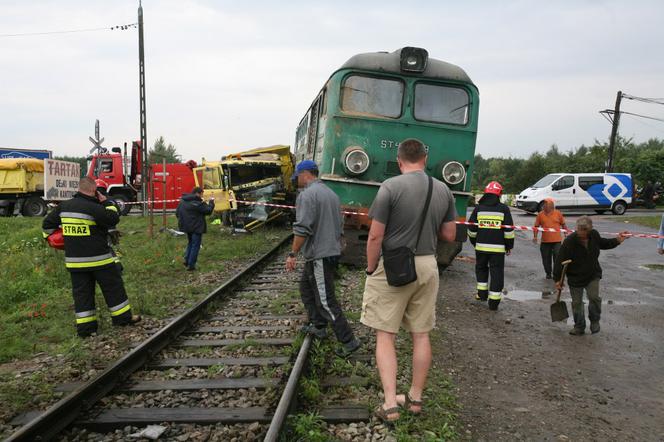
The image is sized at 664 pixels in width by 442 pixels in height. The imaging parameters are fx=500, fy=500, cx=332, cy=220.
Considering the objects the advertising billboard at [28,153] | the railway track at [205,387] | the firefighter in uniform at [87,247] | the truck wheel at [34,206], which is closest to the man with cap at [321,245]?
the railway track at [205,387]

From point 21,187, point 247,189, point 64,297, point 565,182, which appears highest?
point 565,182

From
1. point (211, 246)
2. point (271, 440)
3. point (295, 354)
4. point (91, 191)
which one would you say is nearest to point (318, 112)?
point (211, 246)

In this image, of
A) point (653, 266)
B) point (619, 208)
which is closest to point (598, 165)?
point (619, 208)

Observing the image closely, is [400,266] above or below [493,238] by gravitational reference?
above

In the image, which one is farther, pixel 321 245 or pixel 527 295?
pixel 527 295

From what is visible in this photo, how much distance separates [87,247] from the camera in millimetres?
5328

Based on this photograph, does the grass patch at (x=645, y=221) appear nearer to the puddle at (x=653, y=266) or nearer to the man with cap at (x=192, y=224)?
the puddle at (x=653, y=266)

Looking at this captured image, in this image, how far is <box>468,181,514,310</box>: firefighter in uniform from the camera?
664 cm

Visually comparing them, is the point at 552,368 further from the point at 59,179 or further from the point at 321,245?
the point at 59,179

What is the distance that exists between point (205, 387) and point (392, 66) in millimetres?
6047

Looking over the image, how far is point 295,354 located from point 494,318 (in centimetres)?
305

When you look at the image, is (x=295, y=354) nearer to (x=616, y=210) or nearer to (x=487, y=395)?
(x=487, y=395)

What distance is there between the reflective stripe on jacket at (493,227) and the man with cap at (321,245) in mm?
2732

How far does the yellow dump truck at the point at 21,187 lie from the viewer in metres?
19.4
